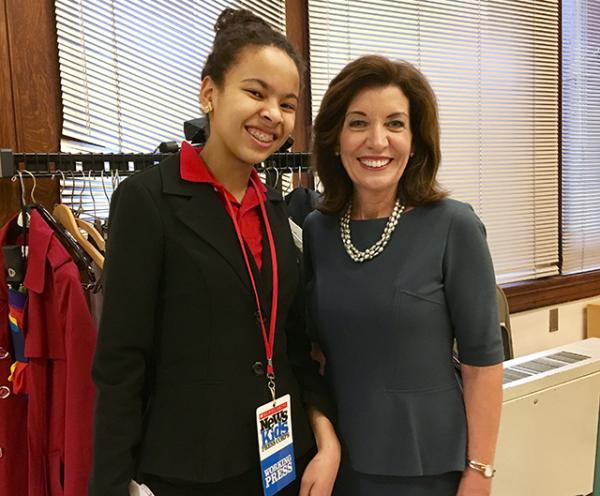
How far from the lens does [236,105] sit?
96cm

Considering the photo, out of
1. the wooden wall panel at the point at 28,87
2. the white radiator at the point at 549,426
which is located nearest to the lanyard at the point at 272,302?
the wooden wall panel at the point at 28,87

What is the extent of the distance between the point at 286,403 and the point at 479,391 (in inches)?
16.1

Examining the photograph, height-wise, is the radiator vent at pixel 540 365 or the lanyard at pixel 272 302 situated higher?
the lanyard at pixel 272 302

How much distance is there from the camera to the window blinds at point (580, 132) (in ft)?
10.1

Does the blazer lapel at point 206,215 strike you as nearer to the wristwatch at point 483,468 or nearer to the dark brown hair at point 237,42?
the dark brown hair at point 237,42

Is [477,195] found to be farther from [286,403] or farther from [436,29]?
[286,403]

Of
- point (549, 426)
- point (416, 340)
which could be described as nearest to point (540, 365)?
point (549, 426)

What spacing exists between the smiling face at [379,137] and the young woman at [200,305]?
19cm

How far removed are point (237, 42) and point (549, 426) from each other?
170cm

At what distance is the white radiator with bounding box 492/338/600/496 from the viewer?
6.00ft

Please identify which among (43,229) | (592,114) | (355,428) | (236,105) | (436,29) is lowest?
(355,428)

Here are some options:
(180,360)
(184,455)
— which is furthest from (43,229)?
(184,455)

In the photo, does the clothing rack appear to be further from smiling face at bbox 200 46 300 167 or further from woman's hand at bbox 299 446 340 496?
woman's hand at bbox 299 446 340 496

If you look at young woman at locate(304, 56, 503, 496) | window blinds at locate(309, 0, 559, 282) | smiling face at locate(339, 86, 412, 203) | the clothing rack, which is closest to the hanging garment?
the clothing rack
